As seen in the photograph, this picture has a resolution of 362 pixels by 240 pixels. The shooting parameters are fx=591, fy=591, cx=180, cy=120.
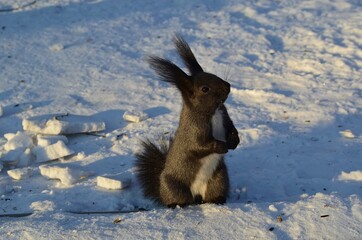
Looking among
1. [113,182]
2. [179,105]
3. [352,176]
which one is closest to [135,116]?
[179,105]

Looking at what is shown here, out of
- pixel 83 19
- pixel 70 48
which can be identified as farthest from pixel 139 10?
pixel 70 48

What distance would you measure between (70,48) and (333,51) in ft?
7.59

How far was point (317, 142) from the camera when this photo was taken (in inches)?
147

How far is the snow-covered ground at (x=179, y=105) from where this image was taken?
2.77 m

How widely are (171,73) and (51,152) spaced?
1.26 metres

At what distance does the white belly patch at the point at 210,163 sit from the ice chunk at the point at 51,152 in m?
1.04

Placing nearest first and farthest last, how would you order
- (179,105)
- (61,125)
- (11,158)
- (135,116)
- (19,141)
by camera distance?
(11,158) < (19,141) < (61,125) < (135,116) < (179,105)

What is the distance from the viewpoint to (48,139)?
3738 millimetres

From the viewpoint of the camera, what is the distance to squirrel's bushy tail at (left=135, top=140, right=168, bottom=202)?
314 cm

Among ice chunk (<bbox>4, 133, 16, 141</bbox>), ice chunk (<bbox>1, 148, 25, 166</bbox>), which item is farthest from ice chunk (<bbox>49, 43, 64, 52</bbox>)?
ice chunk (<bbox>1, 148, 25, 166</bbox>)

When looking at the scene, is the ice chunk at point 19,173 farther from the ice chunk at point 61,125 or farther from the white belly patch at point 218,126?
the white belly patch at point 218,126

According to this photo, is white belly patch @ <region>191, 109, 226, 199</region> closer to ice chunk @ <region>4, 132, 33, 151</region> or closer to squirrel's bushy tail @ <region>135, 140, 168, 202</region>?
squirrel's bushy tail @ <region>135, 140, 168, 202</region>

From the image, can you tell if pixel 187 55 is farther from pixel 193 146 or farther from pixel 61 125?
pixel 61 125

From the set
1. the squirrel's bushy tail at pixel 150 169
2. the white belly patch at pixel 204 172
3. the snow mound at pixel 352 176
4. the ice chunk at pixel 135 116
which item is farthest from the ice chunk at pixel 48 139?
the snow mound at pixel 352 176
